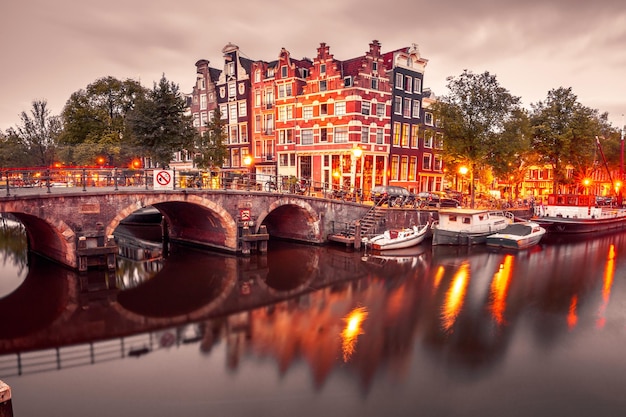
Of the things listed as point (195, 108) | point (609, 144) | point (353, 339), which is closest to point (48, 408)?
point (353, 339)

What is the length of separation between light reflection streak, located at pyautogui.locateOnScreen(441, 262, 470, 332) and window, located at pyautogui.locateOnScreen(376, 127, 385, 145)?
21.0 m

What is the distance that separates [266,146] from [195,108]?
1398 cm

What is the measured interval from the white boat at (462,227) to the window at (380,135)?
45.3 ft

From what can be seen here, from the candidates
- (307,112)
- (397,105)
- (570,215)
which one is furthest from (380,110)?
(570,215)

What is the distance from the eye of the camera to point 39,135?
54688 mm

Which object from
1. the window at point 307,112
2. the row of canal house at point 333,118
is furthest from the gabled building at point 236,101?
the window at point 307,112

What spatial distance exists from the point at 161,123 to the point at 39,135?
32.7 m

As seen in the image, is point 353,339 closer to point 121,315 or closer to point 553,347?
point 553,347

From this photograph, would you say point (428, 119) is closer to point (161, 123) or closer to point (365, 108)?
point (365, 108)

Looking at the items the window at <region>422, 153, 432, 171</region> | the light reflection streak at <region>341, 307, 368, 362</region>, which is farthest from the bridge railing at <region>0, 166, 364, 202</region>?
the window at <region>422, 153, 432, 171</region>

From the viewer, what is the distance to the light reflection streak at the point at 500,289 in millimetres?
16766

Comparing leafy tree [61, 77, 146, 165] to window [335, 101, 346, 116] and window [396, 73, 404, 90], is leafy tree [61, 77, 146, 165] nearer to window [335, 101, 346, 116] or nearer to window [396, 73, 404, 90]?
window [335, 101, 346, 116]

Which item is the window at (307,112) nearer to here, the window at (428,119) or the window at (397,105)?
the window at (397,105)

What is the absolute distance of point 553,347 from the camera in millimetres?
13609
